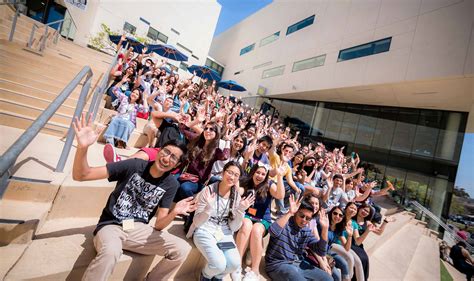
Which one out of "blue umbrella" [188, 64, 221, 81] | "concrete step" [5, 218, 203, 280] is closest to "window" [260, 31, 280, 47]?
"blue umbrella" [188, 64, 221, 81]

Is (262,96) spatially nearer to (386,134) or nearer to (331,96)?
(331,96)

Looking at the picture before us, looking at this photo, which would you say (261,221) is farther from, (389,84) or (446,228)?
(389,84)

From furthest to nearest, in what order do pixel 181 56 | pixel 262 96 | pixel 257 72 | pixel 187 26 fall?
pixel 187 26
pixel 257 72
pixel 262 96
pixel 181 56

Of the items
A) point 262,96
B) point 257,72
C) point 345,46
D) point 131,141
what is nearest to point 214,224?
point 131,141

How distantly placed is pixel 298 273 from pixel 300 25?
19607 mm

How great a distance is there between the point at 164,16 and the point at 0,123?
23.3 meters

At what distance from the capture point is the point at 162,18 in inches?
869

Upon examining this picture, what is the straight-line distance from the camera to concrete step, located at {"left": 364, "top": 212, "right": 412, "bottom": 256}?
17.6ft

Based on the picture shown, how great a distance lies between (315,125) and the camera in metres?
16.6

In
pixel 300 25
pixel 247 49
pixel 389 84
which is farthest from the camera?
pixel 247 49

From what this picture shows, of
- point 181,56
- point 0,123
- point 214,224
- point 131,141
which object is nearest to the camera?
point 214,224

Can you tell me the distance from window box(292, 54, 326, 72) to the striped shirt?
14.1 metres

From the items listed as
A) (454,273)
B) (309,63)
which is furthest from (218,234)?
(309,63)

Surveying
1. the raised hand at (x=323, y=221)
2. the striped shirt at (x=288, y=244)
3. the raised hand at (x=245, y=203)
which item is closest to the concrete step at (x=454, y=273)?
the raised hand at (x=323, y=221)
